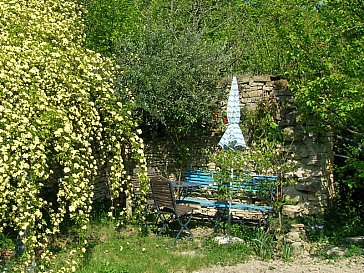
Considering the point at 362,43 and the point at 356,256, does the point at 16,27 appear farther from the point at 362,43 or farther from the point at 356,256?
the point at 356,256

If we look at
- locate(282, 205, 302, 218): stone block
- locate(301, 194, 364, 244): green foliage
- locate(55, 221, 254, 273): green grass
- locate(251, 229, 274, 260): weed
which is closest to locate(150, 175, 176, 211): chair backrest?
locate(55, 221, 254, 273): green grass

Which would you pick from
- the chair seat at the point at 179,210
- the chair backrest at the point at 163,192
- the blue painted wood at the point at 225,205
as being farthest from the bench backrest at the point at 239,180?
the chair backrest at the point at 163,192

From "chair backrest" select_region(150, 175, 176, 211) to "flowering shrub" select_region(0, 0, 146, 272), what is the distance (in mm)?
1050

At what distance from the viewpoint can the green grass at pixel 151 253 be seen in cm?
569

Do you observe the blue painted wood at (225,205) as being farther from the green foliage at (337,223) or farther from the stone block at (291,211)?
the green foliage at (337,223)

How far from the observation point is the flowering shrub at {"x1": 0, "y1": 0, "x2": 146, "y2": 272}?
4.37 meters

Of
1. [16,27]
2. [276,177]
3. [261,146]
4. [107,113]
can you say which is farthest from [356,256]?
[16,27]

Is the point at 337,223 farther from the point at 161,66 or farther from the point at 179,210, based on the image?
the point at 161,66

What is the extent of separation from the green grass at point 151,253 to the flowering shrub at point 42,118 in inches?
25.5

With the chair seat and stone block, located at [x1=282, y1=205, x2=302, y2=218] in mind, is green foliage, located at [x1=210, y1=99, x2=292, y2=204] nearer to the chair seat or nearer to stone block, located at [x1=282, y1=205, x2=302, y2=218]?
stone block, located at [x1=282, y1=205, x2=302, y2=218]

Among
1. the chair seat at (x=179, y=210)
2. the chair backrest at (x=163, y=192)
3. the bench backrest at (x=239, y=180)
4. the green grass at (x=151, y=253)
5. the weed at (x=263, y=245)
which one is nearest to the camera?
the green grass at (x=151, y=253)

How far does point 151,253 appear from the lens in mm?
6242

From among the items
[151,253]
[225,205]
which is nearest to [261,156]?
[225,205]

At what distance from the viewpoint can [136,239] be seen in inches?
271
